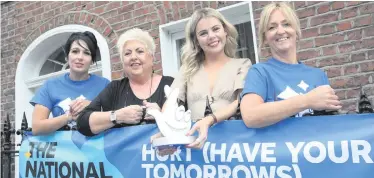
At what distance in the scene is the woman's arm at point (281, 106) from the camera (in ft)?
5.92

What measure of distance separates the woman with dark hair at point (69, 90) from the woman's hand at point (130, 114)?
1.66 feet

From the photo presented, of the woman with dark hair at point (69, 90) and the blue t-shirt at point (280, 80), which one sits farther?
the woman with dark hair at point (69, 90)

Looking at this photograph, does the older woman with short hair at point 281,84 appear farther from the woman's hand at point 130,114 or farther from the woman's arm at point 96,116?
the woman's arm at point 96,116

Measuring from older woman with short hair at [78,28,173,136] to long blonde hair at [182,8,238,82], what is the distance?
0.27 metres

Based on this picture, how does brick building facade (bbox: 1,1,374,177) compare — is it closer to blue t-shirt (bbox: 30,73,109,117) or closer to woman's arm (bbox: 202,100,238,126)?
blue t-shirt (bbox: 30,73,109,117)

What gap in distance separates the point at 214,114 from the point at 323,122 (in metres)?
0.56

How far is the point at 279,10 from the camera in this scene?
217 centimetres

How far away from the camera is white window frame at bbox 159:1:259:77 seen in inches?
169

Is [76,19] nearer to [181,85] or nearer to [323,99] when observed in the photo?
[181,85]

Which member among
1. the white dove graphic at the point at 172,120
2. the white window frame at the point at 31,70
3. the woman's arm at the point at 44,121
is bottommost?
the white dove graphic at the point at 172,120

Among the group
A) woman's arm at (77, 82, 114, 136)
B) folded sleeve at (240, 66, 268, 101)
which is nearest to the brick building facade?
folded sleeve at (240, 66, 268, 101)

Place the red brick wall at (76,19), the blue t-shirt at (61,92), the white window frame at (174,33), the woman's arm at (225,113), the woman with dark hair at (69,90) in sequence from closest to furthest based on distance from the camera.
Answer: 1. the woman's arm at (225,113)
2. the woman with dark hair at (69,90)
3. the blue t-shirt at (61,92)
4. the white window frame at (174,33)
5. the red brick wall at (76,19)

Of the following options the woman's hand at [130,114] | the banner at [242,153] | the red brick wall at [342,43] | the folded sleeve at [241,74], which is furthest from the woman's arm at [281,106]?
the red brick wall at [342,43]

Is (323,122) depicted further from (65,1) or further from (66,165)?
(65,1)
